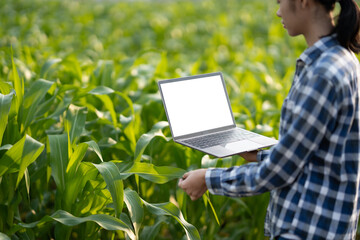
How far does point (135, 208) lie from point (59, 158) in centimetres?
37

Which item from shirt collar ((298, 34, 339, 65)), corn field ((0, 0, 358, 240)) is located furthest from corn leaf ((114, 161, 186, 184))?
shirt collar ((298, 34, 339, 65))

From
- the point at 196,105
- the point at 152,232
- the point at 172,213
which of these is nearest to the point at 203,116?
the point at 196,105

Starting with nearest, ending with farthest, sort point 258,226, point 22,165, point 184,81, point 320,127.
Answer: point 320,127
point 22,165
point 184,81
point 258,226

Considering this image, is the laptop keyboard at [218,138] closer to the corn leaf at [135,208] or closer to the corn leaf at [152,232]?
the corn leaf at [135,208]

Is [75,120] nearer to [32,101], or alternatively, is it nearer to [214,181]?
[32,101]

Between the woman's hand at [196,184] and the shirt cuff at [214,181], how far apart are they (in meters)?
0.02

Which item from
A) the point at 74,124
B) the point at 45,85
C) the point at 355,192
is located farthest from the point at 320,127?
the point at 45,85

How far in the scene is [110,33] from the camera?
6.89m

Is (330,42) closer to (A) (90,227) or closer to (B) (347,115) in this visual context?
(B) (347,115)

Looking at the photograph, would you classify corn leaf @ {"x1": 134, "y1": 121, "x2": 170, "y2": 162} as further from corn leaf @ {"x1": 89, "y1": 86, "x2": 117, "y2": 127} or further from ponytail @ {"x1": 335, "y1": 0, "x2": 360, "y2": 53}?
ponytail @ {"x1": 335, "y1": 0, "x2": 360, "y2": 53}

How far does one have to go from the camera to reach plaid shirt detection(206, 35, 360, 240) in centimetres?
115

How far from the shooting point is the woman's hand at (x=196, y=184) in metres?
1.35

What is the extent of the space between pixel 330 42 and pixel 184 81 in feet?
2.47

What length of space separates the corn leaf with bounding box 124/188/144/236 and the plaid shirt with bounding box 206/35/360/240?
49cm
